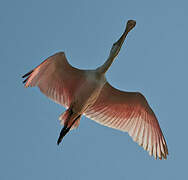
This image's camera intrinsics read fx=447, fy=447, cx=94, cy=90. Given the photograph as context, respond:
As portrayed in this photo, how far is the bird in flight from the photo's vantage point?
1236 cm

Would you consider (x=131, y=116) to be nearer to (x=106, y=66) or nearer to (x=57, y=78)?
(x=106, y=66)

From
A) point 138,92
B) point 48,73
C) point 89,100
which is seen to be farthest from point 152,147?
point 48,73

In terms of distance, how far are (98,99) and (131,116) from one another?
3.97 ft

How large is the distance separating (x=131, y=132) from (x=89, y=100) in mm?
2121

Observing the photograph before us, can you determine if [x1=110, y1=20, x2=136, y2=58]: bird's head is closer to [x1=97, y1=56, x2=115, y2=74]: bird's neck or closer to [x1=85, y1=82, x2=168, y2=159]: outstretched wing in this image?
[x1=97, y1=56, x2=115, y2=74]: bird's neck

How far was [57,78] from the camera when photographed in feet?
42.5

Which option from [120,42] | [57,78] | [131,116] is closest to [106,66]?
[120,42]

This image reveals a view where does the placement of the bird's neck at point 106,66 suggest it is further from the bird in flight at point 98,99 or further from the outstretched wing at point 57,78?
the outstretched wing at point 57,78

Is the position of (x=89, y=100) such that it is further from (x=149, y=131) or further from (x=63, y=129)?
(x=149, y=131)

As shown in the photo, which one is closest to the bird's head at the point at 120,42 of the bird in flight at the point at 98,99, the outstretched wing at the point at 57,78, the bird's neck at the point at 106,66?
the bird in flight at the point at 98,99

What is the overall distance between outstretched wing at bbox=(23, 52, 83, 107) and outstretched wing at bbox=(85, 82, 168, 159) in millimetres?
929

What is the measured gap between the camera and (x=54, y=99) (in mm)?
13008

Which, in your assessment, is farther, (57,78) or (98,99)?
(98,99)

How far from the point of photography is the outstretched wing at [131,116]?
Result: 44.6 feet
